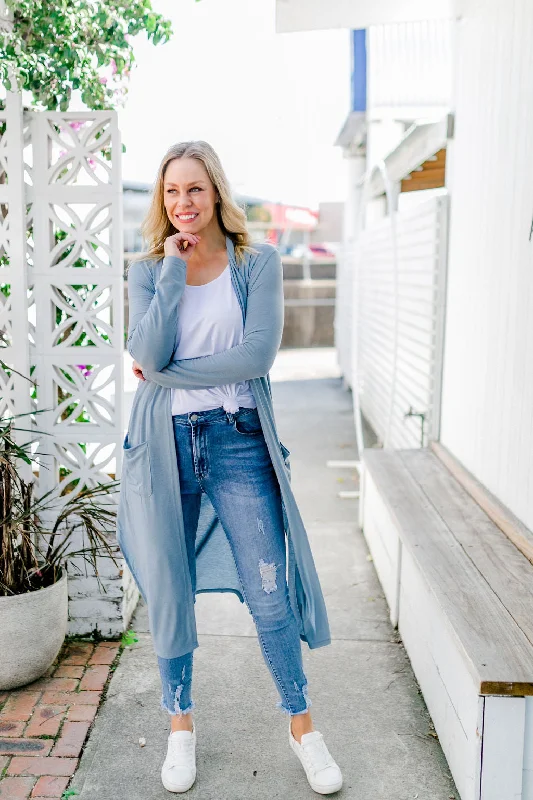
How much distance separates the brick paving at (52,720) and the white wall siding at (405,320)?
232 cm

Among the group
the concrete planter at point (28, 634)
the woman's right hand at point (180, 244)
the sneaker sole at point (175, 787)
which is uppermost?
the woman's right hand at point (180, 244)

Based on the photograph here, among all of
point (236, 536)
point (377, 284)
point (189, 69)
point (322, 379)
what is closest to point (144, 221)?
point (236, 536)

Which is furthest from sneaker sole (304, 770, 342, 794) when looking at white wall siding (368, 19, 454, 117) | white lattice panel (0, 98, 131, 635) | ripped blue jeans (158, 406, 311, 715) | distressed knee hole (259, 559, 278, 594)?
white wall siding (368, 19, 454, 117)

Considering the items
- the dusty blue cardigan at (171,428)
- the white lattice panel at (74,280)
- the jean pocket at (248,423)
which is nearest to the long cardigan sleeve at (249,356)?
the dusty blue cardigan at (171,428)

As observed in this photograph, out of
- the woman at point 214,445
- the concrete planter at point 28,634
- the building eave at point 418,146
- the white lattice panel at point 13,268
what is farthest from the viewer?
the building eave at point 418,146

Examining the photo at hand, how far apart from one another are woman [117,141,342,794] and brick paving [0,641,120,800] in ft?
1.25

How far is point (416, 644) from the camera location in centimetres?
307

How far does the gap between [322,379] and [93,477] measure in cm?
900

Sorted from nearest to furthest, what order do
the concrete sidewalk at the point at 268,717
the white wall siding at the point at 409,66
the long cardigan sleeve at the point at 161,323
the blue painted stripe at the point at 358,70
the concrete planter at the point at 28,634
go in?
the long cardigan sleeve at the point at 161,323
the concrete sidewalk at the point at 268,717
the concrete planter at the point at 28,634
the white wall siding at the point at 409,66
the blue painted stripe at the point at 358,70

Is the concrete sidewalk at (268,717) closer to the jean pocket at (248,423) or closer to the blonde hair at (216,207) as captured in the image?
the jean pocket at (248,423)

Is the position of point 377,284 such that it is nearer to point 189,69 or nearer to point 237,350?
point 189,69

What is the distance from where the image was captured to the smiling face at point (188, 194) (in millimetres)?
2348

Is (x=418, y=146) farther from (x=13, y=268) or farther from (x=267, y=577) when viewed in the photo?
(x=267, y=577)

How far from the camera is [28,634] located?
292cm
